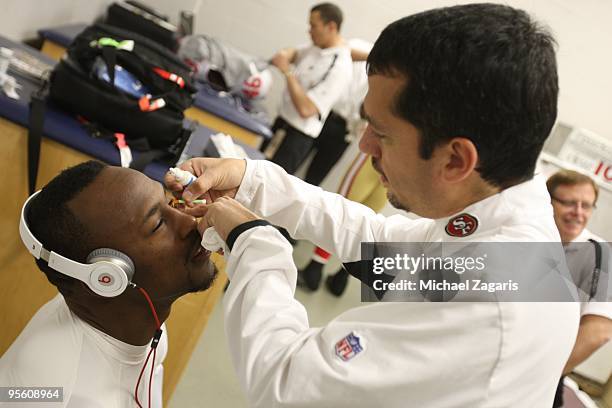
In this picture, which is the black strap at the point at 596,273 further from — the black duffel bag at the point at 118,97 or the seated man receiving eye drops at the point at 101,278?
the black duffel bag at the point at 118,97

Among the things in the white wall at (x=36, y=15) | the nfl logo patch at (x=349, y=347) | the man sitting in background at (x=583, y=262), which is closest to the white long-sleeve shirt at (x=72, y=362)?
the nfl logo patch at (x=349, y=347)

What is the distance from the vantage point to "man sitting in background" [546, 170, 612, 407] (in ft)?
6.12

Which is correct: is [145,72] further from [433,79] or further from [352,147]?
[352,147]

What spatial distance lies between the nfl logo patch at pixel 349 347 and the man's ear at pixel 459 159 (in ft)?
1.19

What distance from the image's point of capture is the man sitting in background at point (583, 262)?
1.87 m

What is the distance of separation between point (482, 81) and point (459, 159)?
0.49ft

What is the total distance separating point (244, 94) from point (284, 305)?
115 inches

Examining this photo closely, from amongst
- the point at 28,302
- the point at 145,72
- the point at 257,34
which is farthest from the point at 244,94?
the point at 28,302

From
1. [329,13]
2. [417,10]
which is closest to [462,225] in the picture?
[329,13]

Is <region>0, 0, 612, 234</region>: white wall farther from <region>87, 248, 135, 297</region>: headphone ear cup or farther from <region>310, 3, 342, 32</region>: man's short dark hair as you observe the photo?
<region>87, 248, 135, 297</region>: headphone ear cup

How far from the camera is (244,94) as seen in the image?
3738 millimetres

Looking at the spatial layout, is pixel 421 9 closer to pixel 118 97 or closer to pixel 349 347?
pixel 118 97

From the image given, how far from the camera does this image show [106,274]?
43.0 inches

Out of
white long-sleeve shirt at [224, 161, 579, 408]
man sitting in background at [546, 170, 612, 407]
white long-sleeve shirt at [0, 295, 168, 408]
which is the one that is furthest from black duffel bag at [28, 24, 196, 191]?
man sitting in background at [546, 170, 612, 407]
